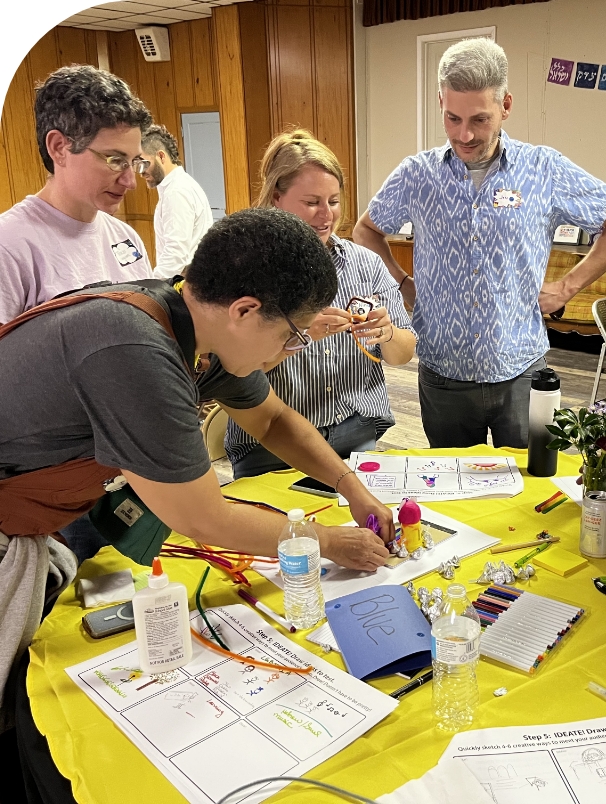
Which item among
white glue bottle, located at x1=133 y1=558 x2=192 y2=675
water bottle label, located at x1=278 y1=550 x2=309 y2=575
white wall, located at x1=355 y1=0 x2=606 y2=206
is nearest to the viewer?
white glue bottle, located at x1=133 y1=558 x2=192 y2=675

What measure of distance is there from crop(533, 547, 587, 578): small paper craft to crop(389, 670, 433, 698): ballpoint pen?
0.43m

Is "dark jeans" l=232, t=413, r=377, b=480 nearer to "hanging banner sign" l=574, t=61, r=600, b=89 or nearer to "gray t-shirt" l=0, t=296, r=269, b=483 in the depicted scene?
"gray t-shirt" l=0, t=296, r=269, b=483

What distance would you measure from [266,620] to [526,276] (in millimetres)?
1588

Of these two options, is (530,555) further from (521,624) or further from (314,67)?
(314,67)

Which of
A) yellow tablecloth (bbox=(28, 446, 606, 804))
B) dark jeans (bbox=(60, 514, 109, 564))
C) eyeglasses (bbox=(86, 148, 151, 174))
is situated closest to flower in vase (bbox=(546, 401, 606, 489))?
yellow tablecloth (bbox=(28, 446, 606, 804))

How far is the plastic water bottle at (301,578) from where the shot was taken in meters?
1.32

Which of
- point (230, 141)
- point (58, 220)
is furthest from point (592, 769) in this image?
point (230, 141)

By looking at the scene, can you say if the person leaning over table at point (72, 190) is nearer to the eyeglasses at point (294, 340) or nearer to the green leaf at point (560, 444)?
the eyeglasses at point (294, 340)

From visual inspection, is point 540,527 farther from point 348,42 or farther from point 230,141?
point 348,42

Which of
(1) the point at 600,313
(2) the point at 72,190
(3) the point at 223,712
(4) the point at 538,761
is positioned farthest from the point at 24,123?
(4) the point at 538,761

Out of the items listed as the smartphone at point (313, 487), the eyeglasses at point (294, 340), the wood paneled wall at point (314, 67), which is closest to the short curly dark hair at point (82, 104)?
the eyeglasses at point (294, 340)

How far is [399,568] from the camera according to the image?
1.53 meters

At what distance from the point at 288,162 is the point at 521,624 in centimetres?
143

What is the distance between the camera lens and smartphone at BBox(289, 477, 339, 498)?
1.91 meters
